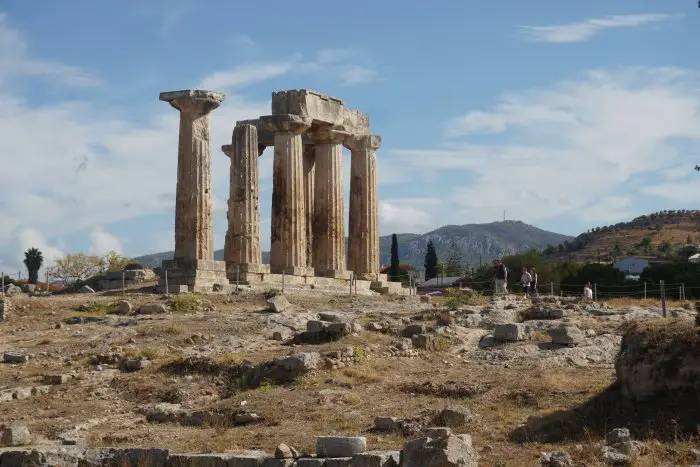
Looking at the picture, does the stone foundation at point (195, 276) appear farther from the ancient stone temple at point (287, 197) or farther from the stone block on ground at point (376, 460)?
the stone block on ground at point (376, 460)

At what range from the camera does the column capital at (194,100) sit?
127 ft

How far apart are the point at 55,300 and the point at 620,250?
105634 millimetres

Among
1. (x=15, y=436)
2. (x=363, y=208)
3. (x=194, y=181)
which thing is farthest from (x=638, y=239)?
(x=15, y=436)

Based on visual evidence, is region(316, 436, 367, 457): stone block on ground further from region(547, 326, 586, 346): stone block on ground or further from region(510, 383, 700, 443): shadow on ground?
region(547, 326, 586, 346): stone block on ground

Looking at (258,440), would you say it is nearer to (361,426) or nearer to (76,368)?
(361,426)

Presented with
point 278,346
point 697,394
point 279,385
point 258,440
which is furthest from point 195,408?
point 697,394

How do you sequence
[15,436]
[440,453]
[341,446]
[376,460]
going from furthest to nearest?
[15,436] < [341,446] < [376,460] < [440,453]

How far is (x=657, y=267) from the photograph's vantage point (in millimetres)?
70000

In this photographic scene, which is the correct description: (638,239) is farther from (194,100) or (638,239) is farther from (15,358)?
(15,358)

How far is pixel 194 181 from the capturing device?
1545 inches

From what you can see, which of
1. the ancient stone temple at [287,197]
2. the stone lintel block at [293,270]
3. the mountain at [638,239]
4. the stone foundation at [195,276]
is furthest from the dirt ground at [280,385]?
the mountain at [638,239]

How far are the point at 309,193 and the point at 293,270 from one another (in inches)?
205

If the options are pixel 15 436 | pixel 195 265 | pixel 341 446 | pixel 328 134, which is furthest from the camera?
pixel 328 134

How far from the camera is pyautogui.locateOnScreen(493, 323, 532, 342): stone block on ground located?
27.9 metres
